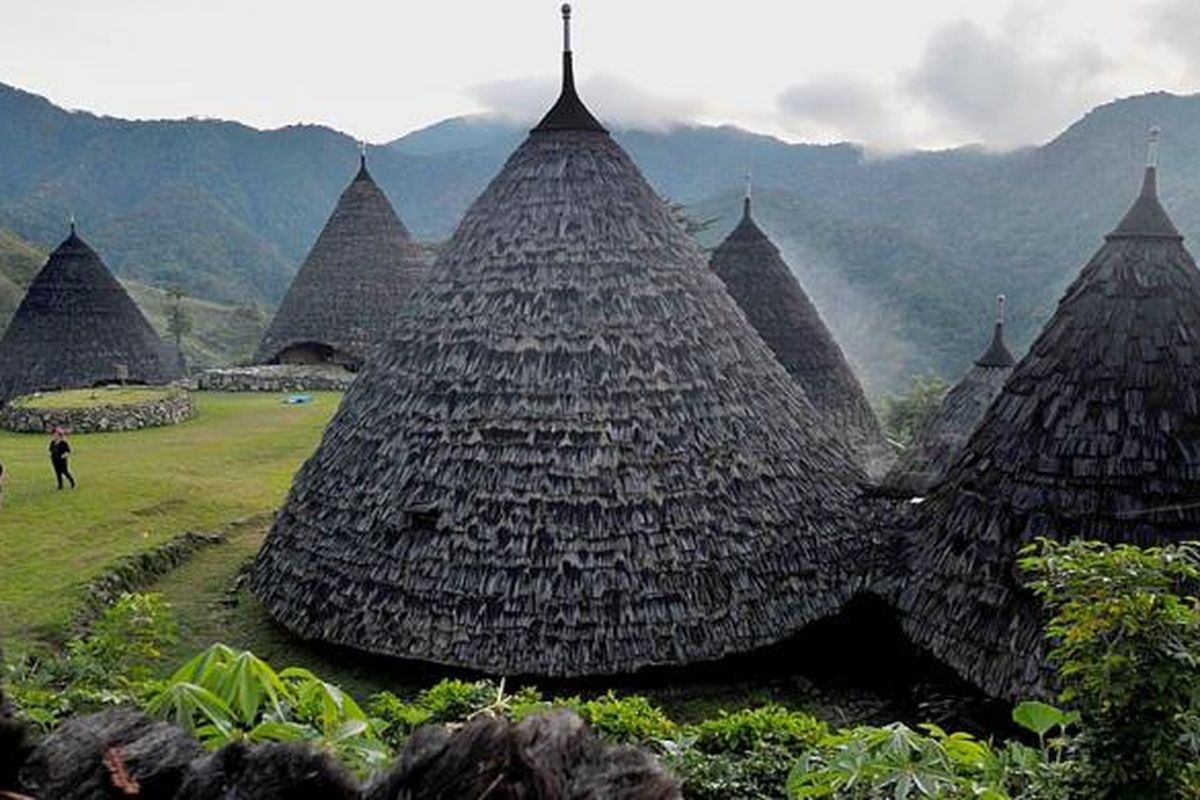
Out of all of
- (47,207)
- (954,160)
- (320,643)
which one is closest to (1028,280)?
(954,160)

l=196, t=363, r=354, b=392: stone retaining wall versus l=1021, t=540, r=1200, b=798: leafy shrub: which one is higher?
l=1021, t=540, r=1200, b=798: leafy shrub

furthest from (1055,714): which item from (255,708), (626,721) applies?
(255,708)

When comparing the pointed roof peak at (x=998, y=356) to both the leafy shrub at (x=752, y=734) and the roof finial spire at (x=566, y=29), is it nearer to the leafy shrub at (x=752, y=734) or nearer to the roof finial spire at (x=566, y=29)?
the roof finial spire at (x=566, y=29)

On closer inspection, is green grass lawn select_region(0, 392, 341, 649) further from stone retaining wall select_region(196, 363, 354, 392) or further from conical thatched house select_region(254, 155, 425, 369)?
conical thatched house select_region(254, 155, 425, 369)

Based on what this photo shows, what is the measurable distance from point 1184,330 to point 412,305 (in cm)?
665

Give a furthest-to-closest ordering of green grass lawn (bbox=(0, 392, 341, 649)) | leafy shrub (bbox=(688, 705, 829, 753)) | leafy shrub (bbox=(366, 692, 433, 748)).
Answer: green grass lawn (bbox=(0, 392, 341, 649)) → leafy shrub (bbox=(688, 705, 829, 753)) → leafy shrub (bbox=(366, 692, 433, 748))

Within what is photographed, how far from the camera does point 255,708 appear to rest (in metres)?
2.48

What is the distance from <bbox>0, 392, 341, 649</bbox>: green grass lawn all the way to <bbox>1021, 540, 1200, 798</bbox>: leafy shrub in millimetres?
8139

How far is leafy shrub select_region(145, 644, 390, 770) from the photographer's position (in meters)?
2.34

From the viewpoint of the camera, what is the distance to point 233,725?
243cm

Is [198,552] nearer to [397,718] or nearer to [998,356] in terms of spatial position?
[397,718]

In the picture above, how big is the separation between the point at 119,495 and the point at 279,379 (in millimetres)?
12393

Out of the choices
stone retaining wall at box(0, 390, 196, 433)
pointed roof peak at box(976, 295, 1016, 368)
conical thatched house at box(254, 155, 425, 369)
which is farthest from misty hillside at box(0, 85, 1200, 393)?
stone retaining wall at box(0, 390, 196, 433)

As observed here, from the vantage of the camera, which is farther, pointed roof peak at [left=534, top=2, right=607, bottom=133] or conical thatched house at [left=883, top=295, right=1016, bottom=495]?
conical thatched house at [left=883, top=295, right=1016, bottom=495]
